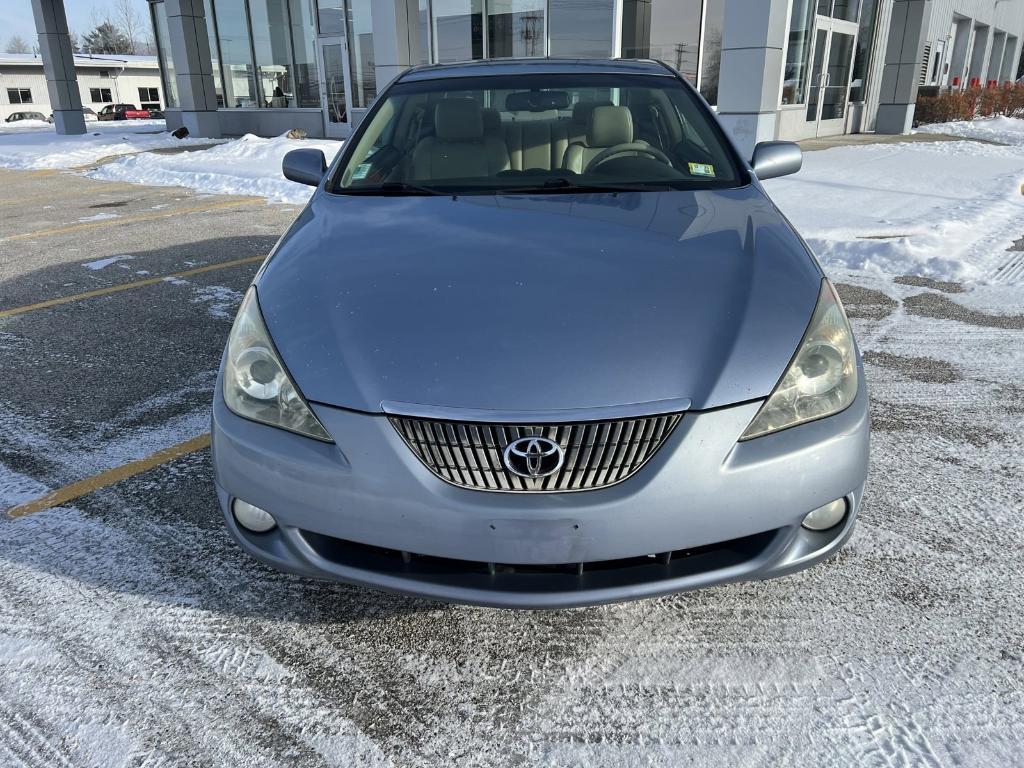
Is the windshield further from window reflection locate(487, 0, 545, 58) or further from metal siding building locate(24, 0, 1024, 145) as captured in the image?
window reflection locate(487, 0, 545, 58)

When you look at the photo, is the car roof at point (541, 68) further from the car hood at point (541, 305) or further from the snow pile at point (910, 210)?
the snow pile at point (910, 210)

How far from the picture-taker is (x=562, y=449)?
1.67 meters

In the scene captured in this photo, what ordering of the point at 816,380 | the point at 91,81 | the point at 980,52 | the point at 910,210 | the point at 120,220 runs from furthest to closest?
1. the point at 91,81
2. the point at 980,52
3. the point at 120,220
4. the point at 910,210
5. the point at 816,380

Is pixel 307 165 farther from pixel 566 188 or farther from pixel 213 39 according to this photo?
pixel 213 39

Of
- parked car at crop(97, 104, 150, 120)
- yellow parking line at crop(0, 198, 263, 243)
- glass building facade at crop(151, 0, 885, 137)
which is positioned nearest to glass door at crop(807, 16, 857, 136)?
glass building facade at crop(151, 0, 885, 137)

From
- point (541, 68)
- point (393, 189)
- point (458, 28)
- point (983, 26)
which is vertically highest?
point (983, 26)

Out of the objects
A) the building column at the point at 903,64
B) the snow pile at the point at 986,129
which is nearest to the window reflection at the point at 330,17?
the building column at the point at 903,64

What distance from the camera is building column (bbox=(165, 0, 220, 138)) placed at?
19.9m

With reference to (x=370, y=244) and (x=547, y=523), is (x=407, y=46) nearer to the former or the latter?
(x=370, y=244)

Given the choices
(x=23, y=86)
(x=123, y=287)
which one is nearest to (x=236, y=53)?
(x=123, y=287)

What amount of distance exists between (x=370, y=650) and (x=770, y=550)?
105 cm

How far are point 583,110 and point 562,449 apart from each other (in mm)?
2031

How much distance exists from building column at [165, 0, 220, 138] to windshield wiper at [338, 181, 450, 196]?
799 inches

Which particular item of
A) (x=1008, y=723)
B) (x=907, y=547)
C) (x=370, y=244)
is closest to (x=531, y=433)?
(x=370, y=244)
